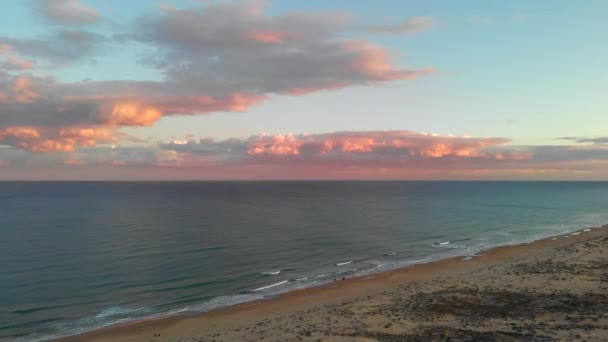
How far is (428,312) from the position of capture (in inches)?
1013

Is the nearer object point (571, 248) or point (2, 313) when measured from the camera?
point (2, 313)

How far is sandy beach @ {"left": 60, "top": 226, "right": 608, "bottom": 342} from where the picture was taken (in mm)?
21250

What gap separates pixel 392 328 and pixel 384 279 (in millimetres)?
17735

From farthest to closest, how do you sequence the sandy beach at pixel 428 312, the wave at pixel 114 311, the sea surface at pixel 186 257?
the sea surface at pixel 186 257 < the wave at pixel 114 311 < the sandy beach at pixel 428 312

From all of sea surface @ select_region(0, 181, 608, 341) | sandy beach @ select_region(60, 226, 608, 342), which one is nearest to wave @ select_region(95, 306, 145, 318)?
sea surface @ select_region(0, 181, 608, 341)

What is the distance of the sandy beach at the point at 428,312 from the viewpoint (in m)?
21.2

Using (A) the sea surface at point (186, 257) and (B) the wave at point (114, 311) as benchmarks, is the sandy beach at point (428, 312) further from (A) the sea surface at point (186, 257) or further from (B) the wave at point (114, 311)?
(A) the sea surface at point (186, 257)

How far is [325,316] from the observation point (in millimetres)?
26797

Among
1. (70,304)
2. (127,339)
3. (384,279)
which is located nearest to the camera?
(127,339)

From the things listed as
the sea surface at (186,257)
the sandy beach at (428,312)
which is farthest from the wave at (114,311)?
the sandy beach at (428,312)

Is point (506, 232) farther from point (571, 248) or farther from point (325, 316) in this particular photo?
point (325, 316)

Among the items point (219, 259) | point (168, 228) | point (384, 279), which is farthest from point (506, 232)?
point (168, 228)

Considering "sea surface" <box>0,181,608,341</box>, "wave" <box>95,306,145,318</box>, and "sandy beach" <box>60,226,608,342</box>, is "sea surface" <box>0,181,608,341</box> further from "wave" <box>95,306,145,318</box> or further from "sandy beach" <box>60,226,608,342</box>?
"sandy beach" <box>60,226,608,342</box>

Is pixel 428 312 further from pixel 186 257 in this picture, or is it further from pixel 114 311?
pixel 186 257
